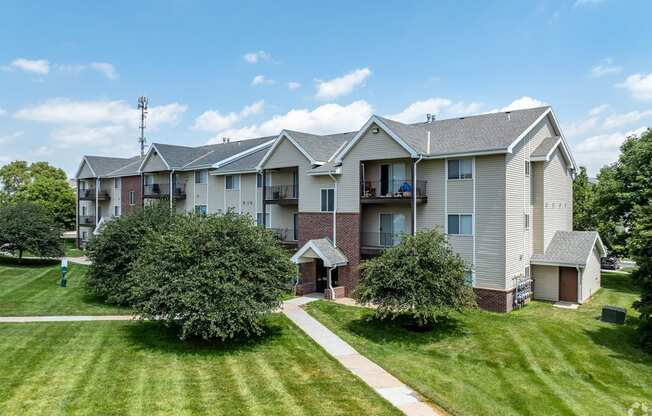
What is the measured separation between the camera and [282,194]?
29906 millimetres

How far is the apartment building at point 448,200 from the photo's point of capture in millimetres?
21594

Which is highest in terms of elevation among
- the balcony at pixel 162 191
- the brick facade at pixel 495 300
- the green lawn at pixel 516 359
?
A: the balcony at pixel 162 191

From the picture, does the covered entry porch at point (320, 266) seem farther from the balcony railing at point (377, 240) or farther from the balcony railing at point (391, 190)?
the balcony railing at point (391, 190)

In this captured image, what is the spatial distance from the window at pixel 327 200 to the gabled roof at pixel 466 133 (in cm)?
209

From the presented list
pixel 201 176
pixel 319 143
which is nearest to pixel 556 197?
pixel 319 143

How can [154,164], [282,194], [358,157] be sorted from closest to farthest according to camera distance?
1. [358,157]
2. [282,194]
3. [154,164]

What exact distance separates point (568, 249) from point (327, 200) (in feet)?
43.8

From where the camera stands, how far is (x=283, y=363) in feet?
47.2

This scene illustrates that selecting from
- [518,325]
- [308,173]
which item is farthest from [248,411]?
[308,173]

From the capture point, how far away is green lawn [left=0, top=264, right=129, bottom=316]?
69.9 ft

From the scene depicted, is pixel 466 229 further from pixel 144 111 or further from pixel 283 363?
pixel 144 111

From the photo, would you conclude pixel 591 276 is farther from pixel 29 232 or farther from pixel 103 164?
pixel 103 164

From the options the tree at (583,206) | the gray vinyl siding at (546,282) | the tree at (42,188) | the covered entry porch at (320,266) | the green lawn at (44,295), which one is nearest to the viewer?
the green lawn at (44,295)

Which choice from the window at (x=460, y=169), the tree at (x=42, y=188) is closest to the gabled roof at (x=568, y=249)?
the window at (x=460, y=169)
